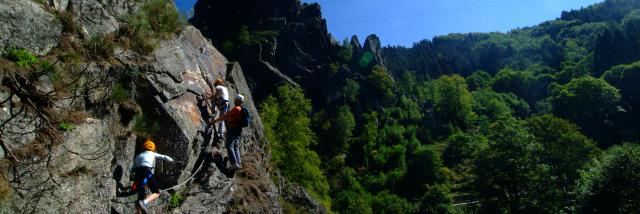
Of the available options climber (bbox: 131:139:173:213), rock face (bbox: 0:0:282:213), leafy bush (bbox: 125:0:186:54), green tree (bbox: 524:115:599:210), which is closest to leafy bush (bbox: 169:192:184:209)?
rock face (bbox: 0:0:282:213)

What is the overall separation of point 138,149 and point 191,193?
189cm

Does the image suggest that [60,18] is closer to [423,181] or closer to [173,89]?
[173,89]

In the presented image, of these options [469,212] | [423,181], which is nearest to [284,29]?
[423,181]

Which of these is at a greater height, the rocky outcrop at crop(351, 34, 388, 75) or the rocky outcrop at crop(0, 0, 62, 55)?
the rocky outcrop at crop(351, 34, 388, 75)

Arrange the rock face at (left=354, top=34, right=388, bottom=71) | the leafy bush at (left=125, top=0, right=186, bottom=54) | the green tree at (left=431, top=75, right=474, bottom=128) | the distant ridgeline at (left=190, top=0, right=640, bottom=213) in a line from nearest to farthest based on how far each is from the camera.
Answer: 1. the leafy bush at (left=125, top=0, right=186, bottom=54)
2. the distant ridgeline at (left=190, top=0, right=640, bottom=213)
3. the rock face at (left=354, top=34, right=388, bottom=71)
4. the green tree at (left=431, top=75, right=474, bottom=128)

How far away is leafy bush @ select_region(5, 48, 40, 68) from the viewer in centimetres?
991

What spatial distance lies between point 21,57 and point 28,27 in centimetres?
98

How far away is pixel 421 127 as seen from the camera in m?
107

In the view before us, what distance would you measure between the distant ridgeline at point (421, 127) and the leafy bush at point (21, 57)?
1230cm

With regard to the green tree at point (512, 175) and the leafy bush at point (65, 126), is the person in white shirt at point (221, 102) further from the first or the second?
the green tree at point (512, 175)

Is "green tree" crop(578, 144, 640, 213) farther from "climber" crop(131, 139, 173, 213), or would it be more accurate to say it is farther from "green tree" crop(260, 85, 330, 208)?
"climber" crop(131, 139, 173, 213)

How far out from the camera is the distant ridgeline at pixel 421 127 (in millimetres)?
41625

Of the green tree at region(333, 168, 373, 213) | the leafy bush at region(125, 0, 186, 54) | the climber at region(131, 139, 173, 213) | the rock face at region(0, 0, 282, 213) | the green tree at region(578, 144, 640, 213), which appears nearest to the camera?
Result: the rock face at region(0, 0, 282, 213)

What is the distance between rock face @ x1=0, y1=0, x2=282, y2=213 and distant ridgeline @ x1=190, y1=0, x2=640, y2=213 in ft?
23.2
